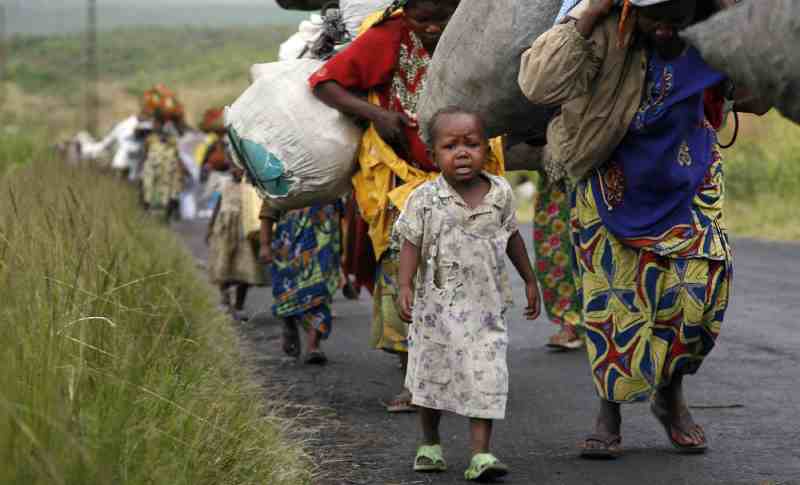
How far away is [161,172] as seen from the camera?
21.2m

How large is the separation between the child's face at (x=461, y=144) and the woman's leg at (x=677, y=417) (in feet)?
3.60

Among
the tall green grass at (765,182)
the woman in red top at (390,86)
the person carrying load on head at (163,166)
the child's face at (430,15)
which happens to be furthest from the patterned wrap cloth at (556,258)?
the person carrying load on head at (163,166)

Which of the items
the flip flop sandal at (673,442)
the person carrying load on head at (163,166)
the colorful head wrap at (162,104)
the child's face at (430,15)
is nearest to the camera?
the flip flop sandal at (673,442)

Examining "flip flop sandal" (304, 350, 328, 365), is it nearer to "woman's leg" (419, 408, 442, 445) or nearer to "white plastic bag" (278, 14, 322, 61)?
"white plastic bag" (278, 14, 322, 61)

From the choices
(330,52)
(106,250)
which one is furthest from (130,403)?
(330,52)

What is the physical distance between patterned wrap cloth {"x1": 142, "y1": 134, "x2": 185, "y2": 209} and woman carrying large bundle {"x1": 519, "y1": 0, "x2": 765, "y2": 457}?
626 inches

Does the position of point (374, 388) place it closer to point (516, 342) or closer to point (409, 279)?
point (516, 342)

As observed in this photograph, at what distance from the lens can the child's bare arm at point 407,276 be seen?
5.32m

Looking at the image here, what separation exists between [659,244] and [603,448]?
776 mm

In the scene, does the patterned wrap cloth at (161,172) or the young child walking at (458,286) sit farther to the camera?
the patterned wrap cloth at (161,172)

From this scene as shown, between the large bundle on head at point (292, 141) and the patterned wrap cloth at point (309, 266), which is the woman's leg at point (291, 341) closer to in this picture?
the patterned wrap cloth at point (309, 266)

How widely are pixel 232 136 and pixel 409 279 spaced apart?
5.86ft

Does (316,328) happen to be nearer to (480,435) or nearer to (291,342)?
(291,342)

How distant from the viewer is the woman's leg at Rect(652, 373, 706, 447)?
18.4 feet
